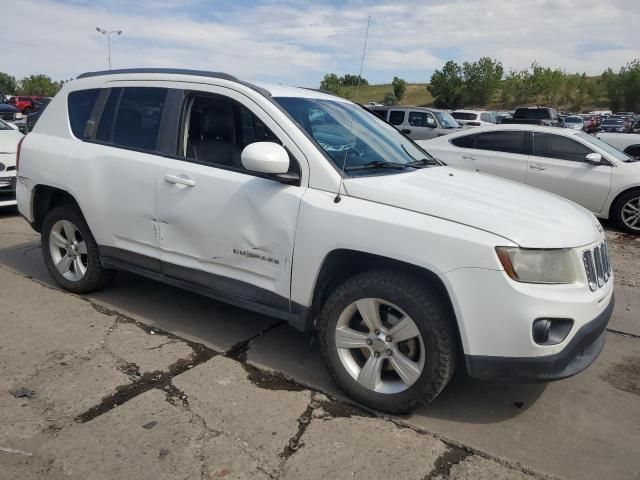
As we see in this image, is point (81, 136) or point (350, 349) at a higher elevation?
point (81, 136)

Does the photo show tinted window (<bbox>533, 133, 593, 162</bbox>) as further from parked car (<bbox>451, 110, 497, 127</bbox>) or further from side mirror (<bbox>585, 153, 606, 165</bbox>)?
parked car (<bbox>451, 110, 497, 127</bbox>)

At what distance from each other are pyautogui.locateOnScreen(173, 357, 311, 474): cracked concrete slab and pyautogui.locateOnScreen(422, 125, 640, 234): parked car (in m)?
6.77

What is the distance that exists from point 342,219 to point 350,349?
0.77 metres

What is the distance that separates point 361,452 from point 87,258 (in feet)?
9.96

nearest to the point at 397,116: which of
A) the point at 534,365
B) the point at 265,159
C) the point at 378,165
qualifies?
the point at 378,165

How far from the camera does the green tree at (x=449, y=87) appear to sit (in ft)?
265

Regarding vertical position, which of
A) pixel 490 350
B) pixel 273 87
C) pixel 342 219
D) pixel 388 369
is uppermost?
pixel 273 87

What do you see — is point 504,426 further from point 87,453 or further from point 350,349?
point 87,453

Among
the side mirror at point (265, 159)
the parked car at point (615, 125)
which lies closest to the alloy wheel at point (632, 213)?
the side mirror at point (265, 159)

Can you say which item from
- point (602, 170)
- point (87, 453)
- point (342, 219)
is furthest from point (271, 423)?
point (602, 170)

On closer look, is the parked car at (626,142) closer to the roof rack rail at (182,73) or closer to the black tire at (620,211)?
the black tire at (620,211)

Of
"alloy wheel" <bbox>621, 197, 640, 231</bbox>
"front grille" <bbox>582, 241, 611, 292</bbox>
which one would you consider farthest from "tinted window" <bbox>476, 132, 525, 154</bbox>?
"front grille" <bbox>582, 241, 611, 292</bbox>

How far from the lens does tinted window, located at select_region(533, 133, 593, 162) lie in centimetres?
863

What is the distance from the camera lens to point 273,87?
3971 millimetres
